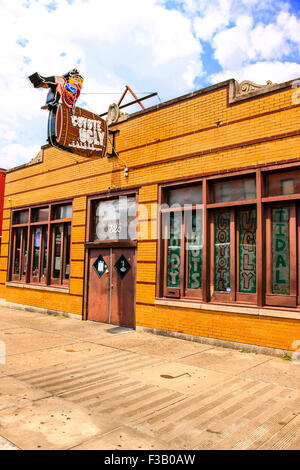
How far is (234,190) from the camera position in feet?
26.0

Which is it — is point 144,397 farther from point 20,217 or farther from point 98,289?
point 20,217

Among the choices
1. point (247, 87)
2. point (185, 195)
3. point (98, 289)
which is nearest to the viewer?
point (247, 87)

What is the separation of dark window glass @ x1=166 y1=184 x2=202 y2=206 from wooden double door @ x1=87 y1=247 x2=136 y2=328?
179 centimetres

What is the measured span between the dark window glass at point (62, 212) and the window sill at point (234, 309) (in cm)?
500

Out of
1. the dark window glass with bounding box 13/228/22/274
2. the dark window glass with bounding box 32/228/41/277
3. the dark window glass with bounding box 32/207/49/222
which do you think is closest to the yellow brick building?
the dark window glass with bounding box 32/207/49/222

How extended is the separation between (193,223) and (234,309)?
2.26 meters

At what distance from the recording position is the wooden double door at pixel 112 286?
9.69 metres

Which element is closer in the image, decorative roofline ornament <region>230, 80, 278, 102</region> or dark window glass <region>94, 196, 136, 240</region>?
decorative roofline ornament <region>230, 80, 278, 102</region>

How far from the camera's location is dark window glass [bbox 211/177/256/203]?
25.1 feet

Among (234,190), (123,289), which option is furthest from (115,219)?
(234,190)

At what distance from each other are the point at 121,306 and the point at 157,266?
1.73 meters

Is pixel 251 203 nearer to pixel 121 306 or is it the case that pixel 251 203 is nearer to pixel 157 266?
pixel 157 266

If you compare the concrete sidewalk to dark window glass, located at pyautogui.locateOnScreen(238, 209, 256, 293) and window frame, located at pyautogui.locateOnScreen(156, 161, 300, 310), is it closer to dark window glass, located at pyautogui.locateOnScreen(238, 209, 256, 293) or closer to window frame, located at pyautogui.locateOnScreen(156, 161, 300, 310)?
window frame, located at pyautogui.locateOnScreen(156, 161, 300, 310)
